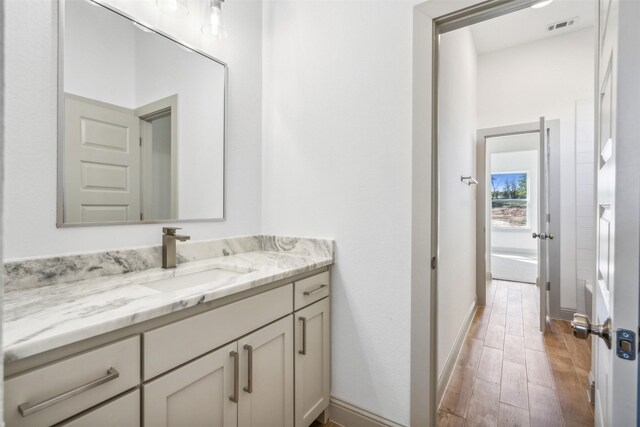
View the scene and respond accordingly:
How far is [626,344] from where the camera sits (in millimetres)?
528

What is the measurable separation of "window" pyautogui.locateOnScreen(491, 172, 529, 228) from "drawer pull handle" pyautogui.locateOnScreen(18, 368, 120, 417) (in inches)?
256

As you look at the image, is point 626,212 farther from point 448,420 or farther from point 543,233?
point 543,233

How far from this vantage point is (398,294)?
1.42 metres

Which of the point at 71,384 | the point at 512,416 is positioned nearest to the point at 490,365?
the point at 512,416

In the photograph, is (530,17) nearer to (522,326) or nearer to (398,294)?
(522,326)

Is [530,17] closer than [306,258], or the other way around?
[306,258]

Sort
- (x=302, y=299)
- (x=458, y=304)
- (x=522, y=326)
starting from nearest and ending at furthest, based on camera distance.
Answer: (x=302, y=299)
(x=458, y=304)
(x=522, y=326)

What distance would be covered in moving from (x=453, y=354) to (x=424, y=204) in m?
1.46

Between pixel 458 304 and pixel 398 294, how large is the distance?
1.33 meters

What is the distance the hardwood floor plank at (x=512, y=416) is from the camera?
1.59 metres

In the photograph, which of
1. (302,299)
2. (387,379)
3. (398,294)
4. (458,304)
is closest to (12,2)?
(302,299)

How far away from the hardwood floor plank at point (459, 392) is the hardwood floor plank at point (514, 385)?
0.61 ft

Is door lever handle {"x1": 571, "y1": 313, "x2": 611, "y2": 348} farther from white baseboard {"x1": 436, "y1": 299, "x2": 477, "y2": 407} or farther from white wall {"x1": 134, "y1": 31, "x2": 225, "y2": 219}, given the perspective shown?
white wall {"x1": 134, "y1": 31, "x2": 225, "y2": 219}

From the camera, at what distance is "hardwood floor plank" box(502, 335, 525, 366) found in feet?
7.43
